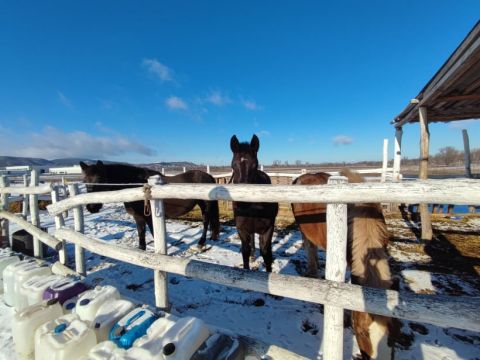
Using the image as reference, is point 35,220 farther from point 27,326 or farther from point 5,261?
point 27,326

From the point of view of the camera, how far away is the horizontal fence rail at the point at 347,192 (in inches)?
43.3

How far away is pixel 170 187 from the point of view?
6.51 ft

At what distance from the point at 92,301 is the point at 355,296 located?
1875mm

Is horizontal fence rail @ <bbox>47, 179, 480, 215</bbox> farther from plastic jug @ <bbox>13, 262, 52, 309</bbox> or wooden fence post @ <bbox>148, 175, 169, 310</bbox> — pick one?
plastic jug @ <bbox>13, 262, 52, 309</bbox>

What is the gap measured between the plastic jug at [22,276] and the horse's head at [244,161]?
7.85 ft

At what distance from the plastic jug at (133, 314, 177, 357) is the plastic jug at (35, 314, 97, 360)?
1.25 feet

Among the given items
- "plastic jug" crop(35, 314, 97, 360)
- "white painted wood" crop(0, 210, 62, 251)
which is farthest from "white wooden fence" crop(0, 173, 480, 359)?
"white painted wood" crop(0, 210, 62, 251)

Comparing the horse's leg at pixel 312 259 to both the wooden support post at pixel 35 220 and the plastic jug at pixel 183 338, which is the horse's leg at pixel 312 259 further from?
the wooden support post at pixel 35 220

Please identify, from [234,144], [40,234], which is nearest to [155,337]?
[234,144]

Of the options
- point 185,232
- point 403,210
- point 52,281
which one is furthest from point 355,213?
point 403,210

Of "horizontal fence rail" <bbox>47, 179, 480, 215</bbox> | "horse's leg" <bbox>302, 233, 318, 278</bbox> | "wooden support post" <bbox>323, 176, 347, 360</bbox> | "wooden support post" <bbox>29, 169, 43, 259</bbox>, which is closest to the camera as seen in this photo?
"horizontal fence rail" <bbox>47, 179, 480, 215</bbox>

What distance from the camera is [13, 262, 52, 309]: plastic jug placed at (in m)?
2.37

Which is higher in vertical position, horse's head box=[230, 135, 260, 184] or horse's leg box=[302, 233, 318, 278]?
horse's head box=[230, 135, 260, 184]

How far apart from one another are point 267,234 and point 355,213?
1862mm
